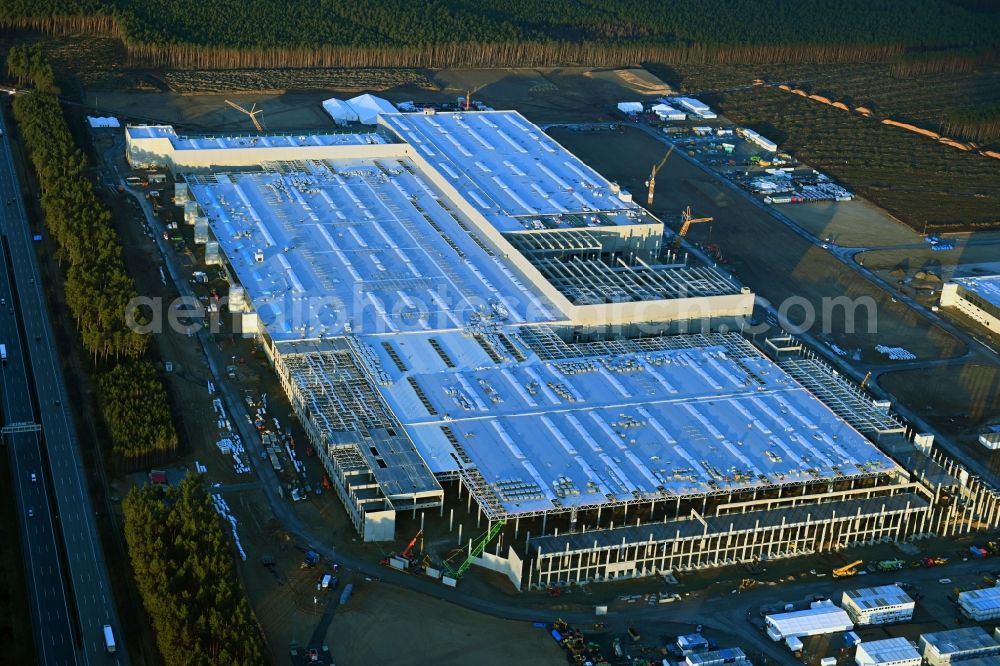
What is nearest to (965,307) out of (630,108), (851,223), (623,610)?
(851,223)

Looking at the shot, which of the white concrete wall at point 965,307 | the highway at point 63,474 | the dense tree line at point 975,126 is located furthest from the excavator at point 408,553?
the dense tree line at point 975,126

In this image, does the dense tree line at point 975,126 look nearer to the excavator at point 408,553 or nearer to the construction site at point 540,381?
the construction site at point 540,381

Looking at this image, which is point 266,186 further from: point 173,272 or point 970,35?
point 970,35

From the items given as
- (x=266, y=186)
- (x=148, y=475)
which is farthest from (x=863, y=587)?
(x=266, y=186)

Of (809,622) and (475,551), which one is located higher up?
(809,622)

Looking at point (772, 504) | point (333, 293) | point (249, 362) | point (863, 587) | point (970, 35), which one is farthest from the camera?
point (970, 35)

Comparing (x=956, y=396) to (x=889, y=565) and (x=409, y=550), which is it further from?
(x=409, y=550)

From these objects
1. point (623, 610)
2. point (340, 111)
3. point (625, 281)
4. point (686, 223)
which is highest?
point (625, 281)
